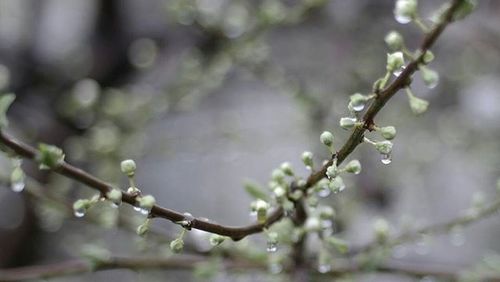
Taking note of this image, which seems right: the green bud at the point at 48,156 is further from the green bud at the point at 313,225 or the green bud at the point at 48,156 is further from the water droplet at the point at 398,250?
the water droplet at the point at 398,250

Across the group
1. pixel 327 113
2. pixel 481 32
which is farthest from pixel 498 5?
pixel 327 113


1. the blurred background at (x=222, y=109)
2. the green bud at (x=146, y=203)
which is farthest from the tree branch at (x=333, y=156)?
the blurred background at (x=222, y=109)

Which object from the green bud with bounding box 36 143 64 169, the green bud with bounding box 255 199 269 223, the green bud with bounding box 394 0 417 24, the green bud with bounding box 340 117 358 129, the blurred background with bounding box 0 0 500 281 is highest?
the blurred background with bounding box 0 0 500 281

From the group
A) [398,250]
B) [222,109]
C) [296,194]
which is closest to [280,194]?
[296,194]

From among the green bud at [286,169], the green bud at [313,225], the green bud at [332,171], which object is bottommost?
the green bud at [332,171]

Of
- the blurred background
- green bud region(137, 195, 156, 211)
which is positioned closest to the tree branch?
green bud region(137, 195, 156, 211)

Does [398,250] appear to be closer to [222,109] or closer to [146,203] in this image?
[146,203]

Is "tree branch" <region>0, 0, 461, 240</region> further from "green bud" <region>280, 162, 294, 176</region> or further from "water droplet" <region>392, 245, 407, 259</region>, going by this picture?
"water droplet" <region>392, 245, 407, 259</region>

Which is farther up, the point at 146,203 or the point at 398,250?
the point at 398,250

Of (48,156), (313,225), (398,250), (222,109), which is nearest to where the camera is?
(48,156)
